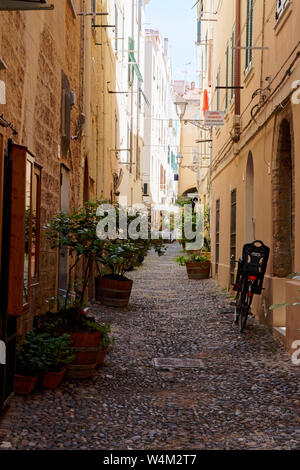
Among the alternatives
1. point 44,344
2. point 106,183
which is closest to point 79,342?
point 44,344

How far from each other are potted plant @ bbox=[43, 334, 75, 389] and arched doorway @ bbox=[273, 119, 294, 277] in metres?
4.13

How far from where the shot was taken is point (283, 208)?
897 centimetres

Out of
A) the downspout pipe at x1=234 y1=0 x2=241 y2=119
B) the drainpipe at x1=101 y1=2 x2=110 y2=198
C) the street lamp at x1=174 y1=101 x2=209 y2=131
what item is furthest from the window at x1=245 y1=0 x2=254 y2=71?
the street lamp at x1=174 y1=101 x2=209 y2=131

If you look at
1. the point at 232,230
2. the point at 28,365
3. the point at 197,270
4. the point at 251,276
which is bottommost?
the point at 28,365

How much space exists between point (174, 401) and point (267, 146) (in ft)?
17.0

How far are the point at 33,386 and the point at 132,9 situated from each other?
68.5 ft

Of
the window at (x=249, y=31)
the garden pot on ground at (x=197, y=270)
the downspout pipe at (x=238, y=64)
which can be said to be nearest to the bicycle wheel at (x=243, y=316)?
the window at (x=249, y=31)

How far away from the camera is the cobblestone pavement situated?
4.43 metres

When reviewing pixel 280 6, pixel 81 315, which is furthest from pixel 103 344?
pixel 280 6

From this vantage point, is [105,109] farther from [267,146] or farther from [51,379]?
[51,379]

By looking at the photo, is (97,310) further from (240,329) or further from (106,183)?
(106,183)

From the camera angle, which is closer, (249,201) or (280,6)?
(280,6)

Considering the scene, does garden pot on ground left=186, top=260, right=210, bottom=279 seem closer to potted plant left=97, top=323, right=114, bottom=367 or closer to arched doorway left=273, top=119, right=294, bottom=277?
arched doorway left=273, top=119, right=294, bottom=277

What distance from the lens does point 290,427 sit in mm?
4770
